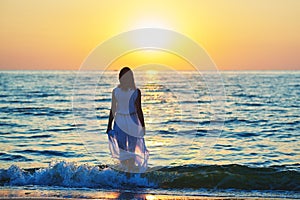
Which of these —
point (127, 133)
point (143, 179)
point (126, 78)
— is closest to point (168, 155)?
point (143, 179)

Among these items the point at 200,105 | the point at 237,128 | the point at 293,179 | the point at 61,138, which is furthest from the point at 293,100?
the point at 293,179

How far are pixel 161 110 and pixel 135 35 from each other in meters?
17.5

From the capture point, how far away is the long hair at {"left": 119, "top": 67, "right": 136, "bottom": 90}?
1014cm

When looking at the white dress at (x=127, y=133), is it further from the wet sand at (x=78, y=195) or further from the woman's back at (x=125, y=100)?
the wet sand at (x=78, y=195)

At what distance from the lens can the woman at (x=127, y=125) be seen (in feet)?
33.7

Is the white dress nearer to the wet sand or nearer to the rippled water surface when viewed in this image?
the wet sand

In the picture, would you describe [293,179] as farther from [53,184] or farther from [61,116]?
[61,116]

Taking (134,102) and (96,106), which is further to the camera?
(96,106)

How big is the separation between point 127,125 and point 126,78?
874 millimetres

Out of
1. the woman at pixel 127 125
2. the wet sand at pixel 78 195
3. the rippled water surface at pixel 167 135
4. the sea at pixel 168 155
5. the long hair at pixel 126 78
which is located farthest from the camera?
the rippled water surface at pixel 167 135

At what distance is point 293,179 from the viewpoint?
1170 cm

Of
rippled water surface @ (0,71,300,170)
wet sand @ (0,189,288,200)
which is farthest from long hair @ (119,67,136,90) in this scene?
rippled water surface @ (0,71,300,170)

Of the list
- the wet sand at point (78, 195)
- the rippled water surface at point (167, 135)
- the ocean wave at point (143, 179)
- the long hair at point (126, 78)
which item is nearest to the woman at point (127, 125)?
the long hair at point (126, 78)

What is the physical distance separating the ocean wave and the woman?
0.38 m
